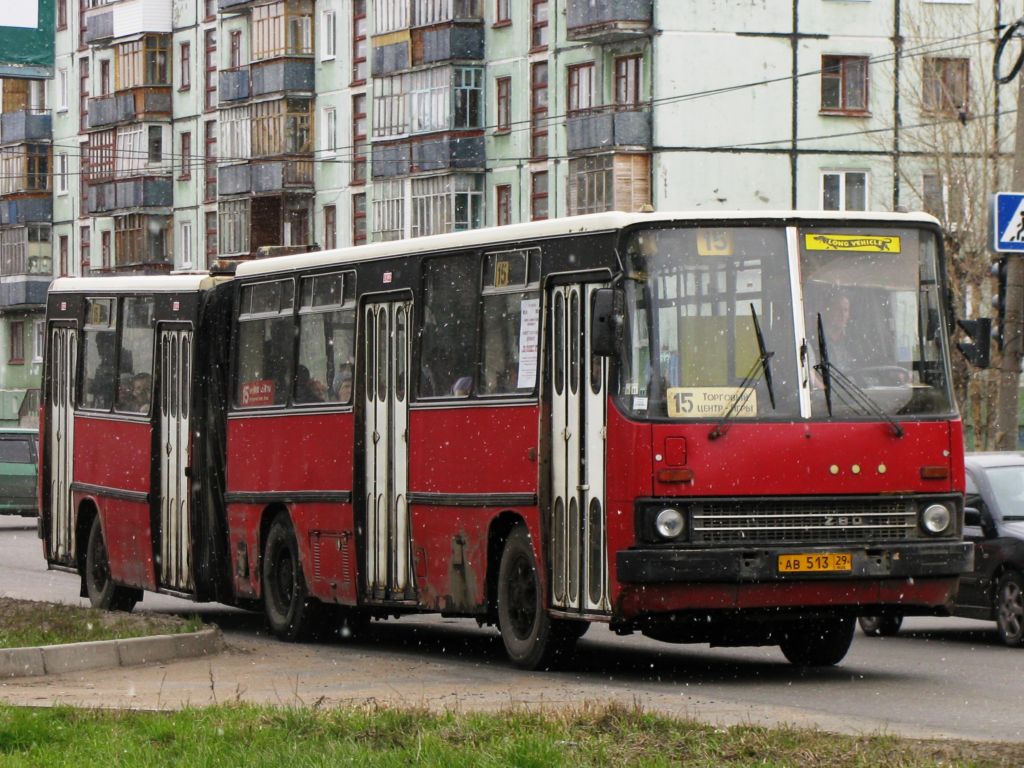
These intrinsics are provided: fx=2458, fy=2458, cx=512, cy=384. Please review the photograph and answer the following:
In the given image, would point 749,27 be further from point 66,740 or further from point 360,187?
point 66,740

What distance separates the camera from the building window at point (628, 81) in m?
57.3

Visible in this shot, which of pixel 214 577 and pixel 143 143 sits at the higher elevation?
pixel 143 143

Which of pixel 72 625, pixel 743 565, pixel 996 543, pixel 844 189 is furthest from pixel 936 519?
pixel 844 189

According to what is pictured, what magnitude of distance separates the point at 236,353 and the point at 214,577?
1929 mm

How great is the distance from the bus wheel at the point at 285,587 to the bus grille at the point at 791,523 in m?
5.57

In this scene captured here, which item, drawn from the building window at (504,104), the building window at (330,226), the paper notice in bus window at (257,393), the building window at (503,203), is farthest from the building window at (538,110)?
the paper notice in bus window at (257,393)

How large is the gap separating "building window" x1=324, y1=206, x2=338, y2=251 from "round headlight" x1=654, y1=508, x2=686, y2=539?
188ft

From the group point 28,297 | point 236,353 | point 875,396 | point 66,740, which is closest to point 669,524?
point 875,396

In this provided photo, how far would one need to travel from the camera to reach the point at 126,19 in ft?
264

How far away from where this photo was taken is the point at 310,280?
1914 centimetres

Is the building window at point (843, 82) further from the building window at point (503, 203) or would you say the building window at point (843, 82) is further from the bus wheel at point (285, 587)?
the bus wheel at point (285, 587)

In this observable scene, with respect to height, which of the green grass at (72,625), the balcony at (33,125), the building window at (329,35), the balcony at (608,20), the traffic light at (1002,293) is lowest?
the green grass at (72,625)

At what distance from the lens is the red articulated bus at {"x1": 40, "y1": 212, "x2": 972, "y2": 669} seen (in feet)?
46.9

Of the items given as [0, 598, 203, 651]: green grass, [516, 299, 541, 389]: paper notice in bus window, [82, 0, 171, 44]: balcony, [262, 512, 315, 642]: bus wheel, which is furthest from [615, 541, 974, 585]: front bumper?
[82, 0, 171, 44]: balcony
